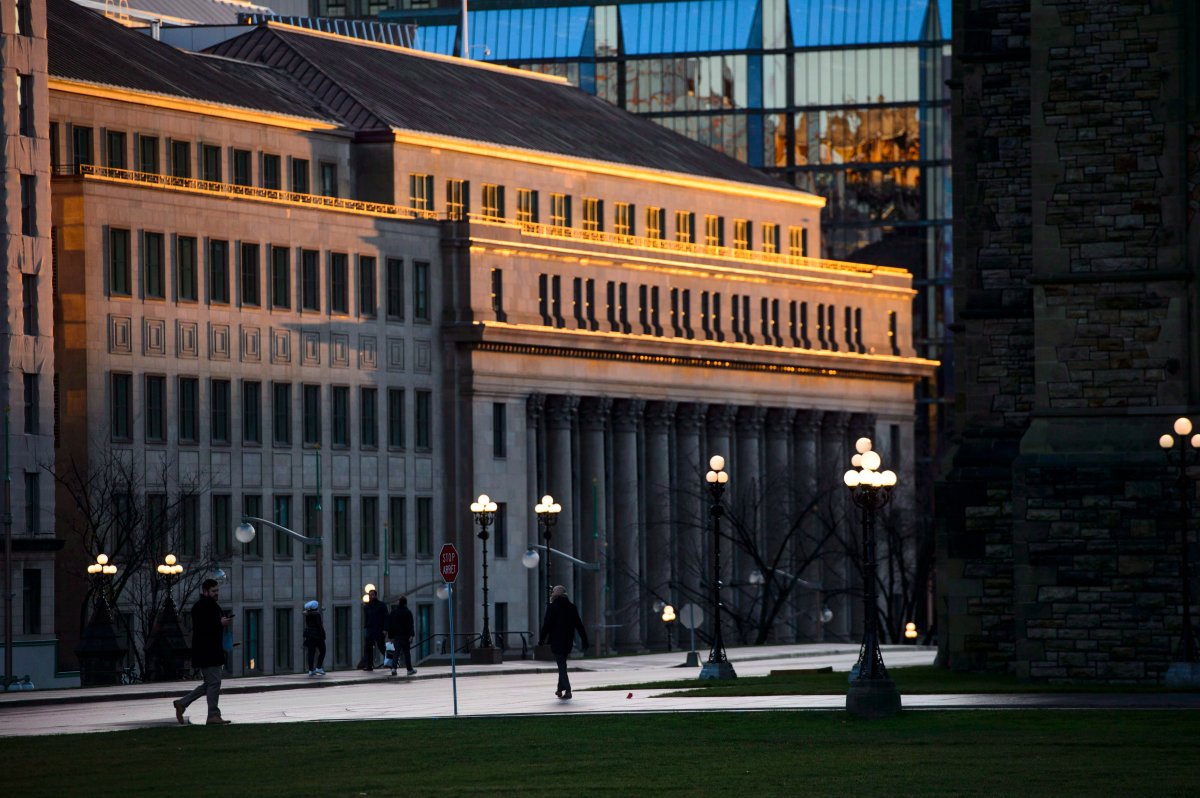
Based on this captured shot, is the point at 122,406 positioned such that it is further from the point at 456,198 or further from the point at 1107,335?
the point at 1107,335

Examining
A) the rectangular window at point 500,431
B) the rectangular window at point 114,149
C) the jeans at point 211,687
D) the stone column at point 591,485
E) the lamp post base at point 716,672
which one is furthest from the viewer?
the stone column at point 591,485

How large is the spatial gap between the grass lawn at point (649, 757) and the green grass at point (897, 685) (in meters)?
7.52

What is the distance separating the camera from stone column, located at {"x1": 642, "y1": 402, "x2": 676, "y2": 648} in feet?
Answer: 484

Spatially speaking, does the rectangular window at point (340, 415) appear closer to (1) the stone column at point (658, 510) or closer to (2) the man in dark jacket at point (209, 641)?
(1) the stone column at point (658, 510)

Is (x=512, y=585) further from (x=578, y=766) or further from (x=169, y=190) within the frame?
(x=578, y=766)

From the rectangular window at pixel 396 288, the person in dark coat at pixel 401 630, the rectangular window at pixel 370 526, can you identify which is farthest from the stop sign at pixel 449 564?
the rectangular window at pixel 396 288

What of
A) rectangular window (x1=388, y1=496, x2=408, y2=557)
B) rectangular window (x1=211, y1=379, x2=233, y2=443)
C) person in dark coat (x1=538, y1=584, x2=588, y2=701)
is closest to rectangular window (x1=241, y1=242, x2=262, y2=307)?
rectangular window (x1=211, y1=379, x2=233, y2=443)

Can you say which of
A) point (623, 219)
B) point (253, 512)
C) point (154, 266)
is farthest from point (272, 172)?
point (623, 219)

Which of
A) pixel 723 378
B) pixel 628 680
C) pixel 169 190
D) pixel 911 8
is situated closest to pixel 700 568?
pixel 723 378

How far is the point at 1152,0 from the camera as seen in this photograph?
57781mm

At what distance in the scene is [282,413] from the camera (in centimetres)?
12800

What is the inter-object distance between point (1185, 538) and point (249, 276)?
2899 inches

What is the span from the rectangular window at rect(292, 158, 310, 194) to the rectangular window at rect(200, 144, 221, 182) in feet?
14.9

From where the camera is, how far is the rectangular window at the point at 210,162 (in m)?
127
